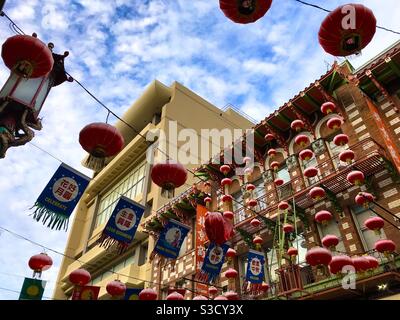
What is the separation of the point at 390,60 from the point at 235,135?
21.9 m

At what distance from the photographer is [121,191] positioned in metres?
32.5

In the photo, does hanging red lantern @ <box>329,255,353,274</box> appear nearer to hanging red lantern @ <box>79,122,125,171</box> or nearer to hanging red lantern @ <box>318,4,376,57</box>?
hanging red lantern @ <box>318,4,376,57</box>

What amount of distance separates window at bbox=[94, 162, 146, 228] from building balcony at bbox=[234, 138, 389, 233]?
14.2m

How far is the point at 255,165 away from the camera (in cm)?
1806

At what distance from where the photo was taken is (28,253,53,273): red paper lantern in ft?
53.0

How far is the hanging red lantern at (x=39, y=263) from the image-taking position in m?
16.1

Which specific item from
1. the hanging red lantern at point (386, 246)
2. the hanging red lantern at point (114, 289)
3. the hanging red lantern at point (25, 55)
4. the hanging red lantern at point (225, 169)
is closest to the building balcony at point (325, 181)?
the hanging red lantern at point (225, 169)

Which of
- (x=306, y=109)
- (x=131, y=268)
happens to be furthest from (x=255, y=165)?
(x=131, y=268)

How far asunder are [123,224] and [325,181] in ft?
25.0

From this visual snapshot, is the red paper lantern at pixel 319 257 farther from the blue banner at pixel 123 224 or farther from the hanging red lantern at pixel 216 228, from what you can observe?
the blue banner at pixel 123 224

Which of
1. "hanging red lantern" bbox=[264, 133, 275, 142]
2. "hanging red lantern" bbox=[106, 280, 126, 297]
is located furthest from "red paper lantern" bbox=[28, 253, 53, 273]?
"hanging red lantern" bbox=[264, 133, 275, 142]

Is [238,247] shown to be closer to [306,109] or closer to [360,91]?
[306,109]
